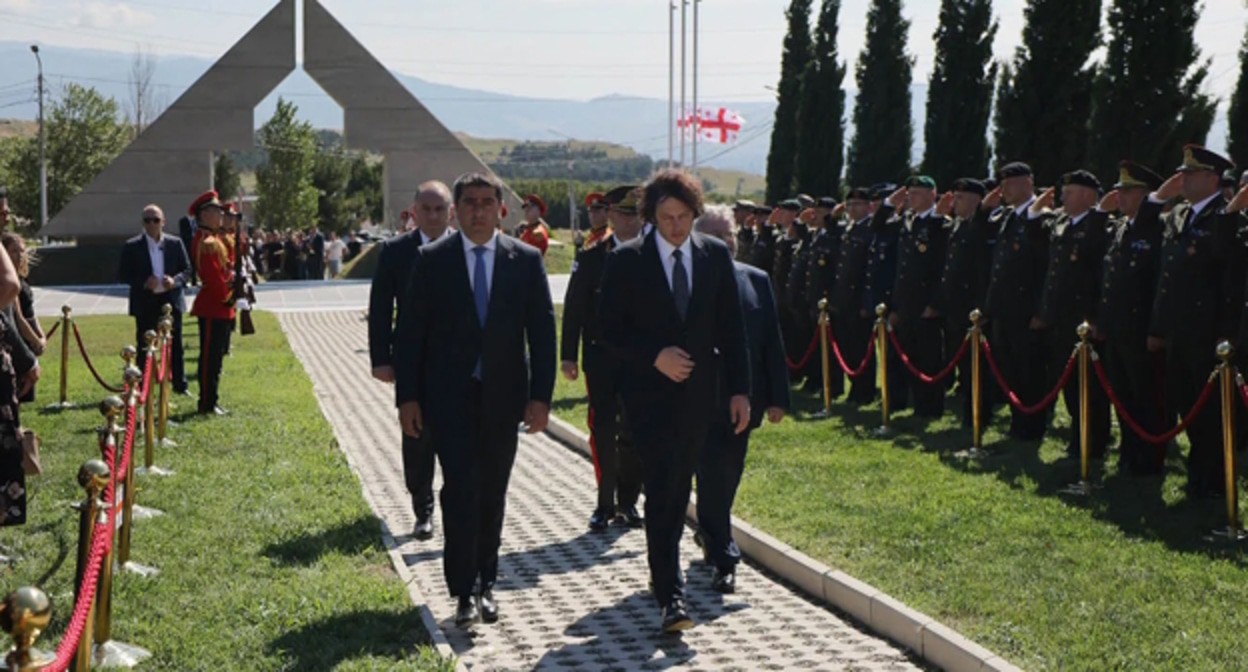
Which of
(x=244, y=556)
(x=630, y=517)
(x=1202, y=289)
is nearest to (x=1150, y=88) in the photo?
(x=1202, y=289)

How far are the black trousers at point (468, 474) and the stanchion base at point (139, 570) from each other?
1788mm

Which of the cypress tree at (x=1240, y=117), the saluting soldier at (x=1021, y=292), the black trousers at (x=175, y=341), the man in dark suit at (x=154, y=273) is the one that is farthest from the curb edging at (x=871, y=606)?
the cypress tree at (x=1240, y=117)

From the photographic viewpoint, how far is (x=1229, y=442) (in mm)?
8633

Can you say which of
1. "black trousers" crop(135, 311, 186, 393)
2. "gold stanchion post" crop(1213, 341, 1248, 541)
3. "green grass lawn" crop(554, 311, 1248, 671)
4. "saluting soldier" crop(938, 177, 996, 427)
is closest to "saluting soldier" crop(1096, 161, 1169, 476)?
"green grass lawn" crop(554, 311, 1248, 671)

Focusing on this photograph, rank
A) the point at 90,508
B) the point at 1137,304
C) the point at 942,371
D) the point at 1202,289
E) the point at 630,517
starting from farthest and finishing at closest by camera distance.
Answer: the point at 942,371 < the point at 1137,304 < the point at 630,517 < the point at 1202,289 < the point at 90,508

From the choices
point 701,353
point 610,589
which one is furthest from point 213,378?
point 701,353

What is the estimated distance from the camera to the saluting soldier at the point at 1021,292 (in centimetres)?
1239

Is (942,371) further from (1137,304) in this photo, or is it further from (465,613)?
(465,613)

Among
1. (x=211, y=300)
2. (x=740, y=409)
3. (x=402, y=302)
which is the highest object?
(x=402, y=302)

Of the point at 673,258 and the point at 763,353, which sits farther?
the point at 763,353

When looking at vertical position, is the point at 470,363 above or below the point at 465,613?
above

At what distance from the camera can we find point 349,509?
32.6 ft

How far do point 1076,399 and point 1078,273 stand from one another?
1.07 meters

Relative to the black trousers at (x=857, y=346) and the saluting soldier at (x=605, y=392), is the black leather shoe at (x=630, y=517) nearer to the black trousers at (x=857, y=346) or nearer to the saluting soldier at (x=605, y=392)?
the saluting soldier at (x=605, y=392)
